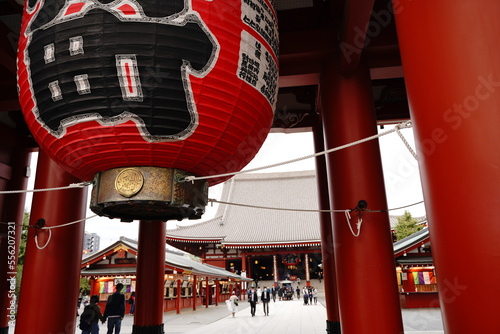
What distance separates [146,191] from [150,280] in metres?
6.22

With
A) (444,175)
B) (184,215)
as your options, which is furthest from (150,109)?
(444,175)

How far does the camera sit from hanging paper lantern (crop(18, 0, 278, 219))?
1.55 metres

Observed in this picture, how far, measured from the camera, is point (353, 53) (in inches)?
157

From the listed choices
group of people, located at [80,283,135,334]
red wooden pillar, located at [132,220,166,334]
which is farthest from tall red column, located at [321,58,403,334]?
group of people, located at [80,283,135,334]

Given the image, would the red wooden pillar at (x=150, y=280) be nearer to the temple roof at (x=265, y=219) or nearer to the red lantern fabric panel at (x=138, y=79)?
the red lantern fabric panel at (x=138, y=79)

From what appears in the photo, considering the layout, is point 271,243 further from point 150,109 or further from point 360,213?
point 150,109

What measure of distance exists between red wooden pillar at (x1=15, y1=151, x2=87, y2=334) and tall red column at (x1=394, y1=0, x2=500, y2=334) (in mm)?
4385

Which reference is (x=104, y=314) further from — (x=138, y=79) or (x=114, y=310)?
(x=138, y=79)

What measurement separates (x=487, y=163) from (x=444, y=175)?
5.4 inches

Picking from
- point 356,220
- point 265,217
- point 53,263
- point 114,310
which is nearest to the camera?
point 356,220

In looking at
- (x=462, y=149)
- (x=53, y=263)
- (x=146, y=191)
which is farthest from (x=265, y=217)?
(x=462, y=149)

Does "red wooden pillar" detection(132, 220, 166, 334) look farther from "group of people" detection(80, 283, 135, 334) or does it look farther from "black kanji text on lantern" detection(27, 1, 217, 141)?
"black kanji text on lantern" detection(27, 1, 217, 141)

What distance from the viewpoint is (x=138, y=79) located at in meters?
1.55

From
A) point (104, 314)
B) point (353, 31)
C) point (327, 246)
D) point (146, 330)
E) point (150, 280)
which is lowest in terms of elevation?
point (146, 330)
